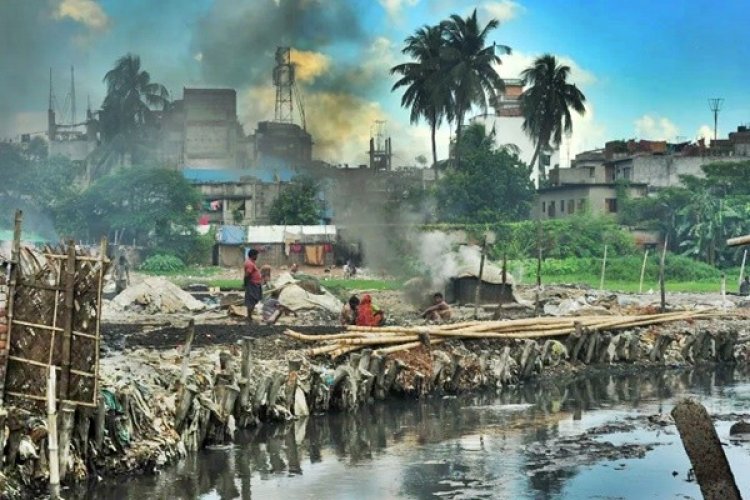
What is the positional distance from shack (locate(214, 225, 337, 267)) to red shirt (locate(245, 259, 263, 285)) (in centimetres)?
3338

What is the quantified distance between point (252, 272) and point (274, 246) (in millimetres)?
35032

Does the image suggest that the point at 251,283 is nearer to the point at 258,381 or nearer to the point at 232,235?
the point at 258,381

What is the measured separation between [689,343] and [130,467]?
17.1 m

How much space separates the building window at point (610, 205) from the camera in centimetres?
6462

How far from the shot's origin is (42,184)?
212 ft

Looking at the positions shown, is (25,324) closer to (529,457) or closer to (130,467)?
(130,467)

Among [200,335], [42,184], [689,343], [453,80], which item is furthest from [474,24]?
[200,335]

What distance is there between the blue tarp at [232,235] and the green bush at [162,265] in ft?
10.3

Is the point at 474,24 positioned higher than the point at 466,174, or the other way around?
the point at 474,24

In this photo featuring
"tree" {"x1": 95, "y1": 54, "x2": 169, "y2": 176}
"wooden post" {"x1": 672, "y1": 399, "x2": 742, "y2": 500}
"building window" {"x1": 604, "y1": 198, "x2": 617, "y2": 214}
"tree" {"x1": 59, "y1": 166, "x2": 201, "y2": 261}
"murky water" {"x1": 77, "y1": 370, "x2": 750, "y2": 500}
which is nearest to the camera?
"wooden post" {"x1": 672, "y1": 399, "x2": 742, "y2": 500}

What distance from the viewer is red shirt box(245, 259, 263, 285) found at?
2528cm

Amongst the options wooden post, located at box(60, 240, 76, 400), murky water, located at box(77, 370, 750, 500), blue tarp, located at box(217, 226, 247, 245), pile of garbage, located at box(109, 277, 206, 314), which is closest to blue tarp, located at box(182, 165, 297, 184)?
blue tarp, located at box(217, 226, 247, 245)

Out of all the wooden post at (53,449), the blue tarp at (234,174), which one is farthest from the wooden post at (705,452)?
the blue tarp at (234,174)

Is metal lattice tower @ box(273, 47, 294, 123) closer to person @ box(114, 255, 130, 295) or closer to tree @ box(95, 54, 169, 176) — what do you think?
tree @ box(95, 54, 169, 176)
